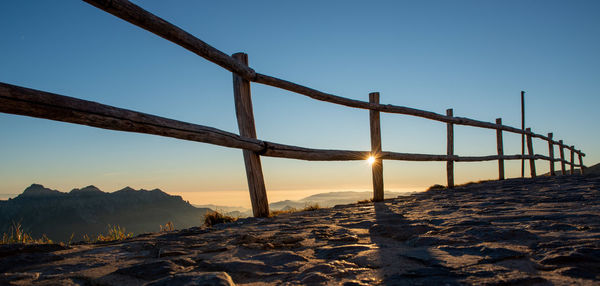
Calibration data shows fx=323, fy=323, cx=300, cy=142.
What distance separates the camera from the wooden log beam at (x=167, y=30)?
7.82ft

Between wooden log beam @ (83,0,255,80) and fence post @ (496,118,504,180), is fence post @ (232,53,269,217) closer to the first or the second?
wooden log beam @ (83,0,255,80)

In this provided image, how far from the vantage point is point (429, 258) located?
143 cm

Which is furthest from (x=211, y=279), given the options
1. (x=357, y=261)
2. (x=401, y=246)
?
(x=401, y=246)

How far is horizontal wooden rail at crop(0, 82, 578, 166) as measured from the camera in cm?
178

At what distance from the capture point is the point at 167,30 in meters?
2.78

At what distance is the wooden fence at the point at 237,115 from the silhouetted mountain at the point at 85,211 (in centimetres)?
11175

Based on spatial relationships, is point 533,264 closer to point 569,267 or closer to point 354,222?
point 569,267

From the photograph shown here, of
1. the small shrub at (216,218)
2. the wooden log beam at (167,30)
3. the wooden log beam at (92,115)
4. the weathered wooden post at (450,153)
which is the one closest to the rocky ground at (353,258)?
the wooden log beam at (92,115)

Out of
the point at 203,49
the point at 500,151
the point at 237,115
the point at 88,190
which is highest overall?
the point at 203,49

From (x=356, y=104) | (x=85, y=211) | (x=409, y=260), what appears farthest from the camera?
(x=85, y=211)

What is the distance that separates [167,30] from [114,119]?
3.31 ft

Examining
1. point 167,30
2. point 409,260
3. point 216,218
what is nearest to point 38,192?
point 216,218

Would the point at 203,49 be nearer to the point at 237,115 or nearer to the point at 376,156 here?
the point at 237,115

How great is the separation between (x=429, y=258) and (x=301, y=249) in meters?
0.67
